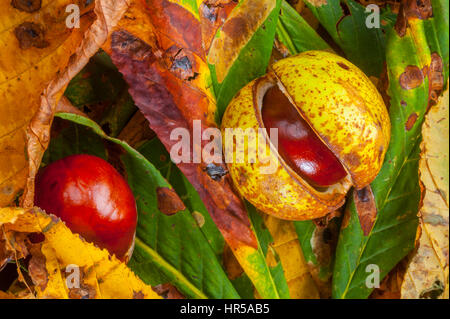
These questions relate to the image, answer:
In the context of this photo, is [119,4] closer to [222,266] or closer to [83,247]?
[83,247]

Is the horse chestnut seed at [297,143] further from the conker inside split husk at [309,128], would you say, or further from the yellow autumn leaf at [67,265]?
the yellow autumn leaf at [67,265]

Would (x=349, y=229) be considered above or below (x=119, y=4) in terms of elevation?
below

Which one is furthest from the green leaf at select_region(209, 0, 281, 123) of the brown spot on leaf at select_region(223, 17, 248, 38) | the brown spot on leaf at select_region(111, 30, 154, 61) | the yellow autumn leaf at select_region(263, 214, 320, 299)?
the yellow autumn leaf at select_region(263, 214, 320, 299)

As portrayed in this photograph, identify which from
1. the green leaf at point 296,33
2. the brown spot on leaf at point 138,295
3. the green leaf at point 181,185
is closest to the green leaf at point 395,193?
the green leaf at point 296,33

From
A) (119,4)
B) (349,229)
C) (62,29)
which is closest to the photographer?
(119,4)

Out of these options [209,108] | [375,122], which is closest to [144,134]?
[209,108]

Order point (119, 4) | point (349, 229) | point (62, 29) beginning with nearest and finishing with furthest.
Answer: point (119, 4)
point (62, 29)
point (349, 229)

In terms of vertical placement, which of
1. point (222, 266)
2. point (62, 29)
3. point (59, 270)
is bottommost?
point (222, 266)

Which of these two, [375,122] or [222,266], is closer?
[375,122]

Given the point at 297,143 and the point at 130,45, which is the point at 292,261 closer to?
the point at 297,143
